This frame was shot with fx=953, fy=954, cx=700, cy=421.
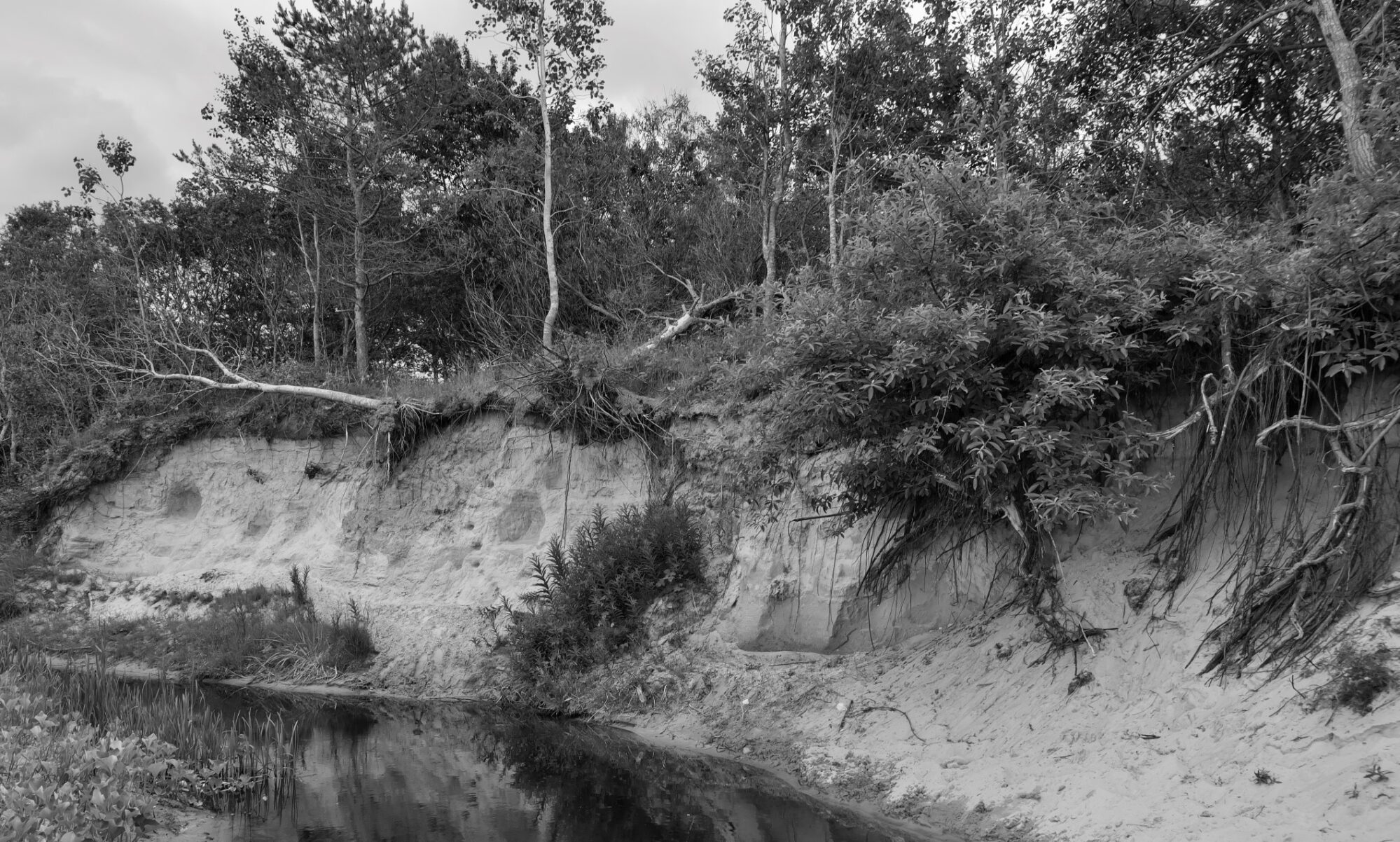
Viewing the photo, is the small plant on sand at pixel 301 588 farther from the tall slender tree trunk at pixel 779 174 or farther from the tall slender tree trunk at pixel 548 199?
the tall slender tree trunk at pixel 779 174

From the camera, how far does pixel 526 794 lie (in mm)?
9031

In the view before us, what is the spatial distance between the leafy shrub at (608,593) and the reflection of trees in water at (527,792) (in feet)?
3.15

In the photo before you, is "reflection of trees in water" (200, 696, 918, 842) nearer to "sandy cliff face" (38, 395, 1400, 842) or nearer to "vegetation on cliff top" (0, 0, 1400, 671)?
"sandy cliff face" (38, 395, 1400, 842)

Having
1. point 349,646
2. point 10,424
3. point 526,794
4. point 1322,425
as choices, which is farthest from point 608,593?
point 10,424

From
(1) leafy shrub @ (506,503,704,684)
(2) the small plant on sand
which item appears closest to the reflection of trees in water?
(1) leafy shrub @ (506,503,704,684)

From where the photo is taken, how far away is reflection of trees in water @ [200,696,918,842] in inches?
313

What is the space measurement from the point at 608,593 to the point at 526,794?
3926 mm

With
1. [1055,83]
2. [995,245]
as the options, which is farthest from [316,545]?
[1055,83]

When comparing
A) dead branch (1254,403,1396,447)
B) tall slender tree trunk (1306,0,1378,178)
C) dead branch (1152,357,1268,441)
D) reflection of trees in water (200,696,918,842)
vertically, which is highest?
tall slender tree trunk (1306,0,1378,178)

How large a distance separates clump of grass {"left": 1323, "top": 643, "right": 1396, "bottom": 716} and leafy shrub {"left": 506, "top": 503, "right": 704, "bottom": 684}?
7.53m

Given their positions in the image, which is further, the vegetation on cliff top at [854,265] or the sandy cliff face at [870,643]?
the vegetation on cliff top at [854,265]

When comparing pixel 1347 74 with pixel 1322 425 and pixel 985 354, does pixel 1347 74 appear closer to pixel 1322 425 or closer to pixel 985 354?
pixel 1322 425

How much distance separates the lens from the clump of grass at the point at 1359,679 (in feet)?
Answer: 20.1

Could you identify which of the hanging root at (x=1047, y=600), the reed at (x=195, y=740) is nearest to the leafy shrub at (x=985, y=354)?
the hanging root at (x=1047, y=600)
